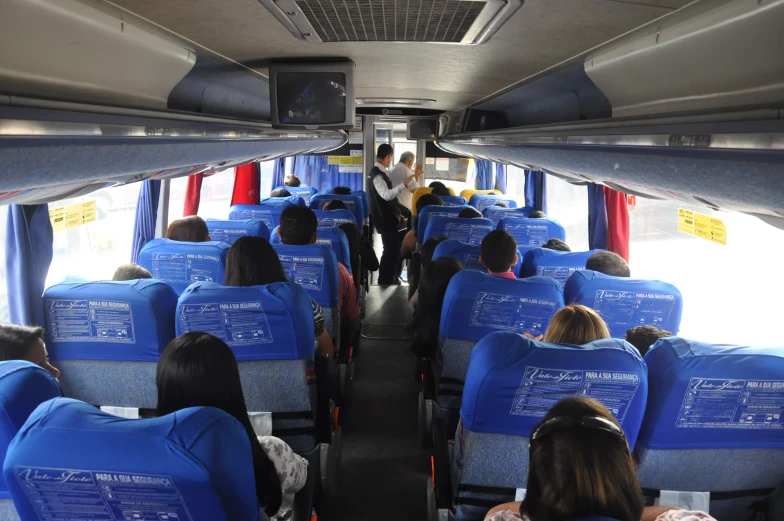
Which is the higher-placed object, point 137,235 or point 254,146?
point 254,146

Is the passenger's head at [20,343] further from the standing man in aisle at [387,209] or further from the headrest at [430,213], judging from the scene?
the standing man in aisle at [387,209]

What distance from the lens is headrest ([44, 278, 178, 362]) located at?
2719 mm

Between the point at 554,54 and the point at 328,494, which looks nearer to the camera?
the point at 554,54

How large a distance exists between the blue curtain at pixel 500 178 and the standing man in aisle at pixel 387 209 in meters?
4.09

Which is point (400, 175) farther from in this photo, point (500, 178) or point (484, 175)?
point (484, 175)

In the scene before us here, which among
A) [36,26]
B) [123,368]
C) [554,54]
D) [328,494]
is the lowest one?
[328,494]

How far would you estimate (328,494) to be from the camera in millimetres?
3584

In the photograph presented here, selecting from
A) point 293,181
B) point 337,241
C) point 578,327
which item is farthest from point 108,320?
point 293,181

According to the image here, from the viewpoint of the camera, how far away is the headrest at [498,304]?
10.1ft

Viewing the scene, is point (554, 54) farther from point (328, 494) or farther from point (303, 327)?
point (328, 494)

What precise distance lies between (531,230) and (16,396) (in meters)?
5.50

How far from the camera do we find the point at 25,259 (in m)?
3.30

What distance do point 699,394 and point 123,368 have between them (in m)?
2.59

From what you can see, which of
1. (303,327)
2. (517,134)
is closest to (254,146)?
(303,327)
